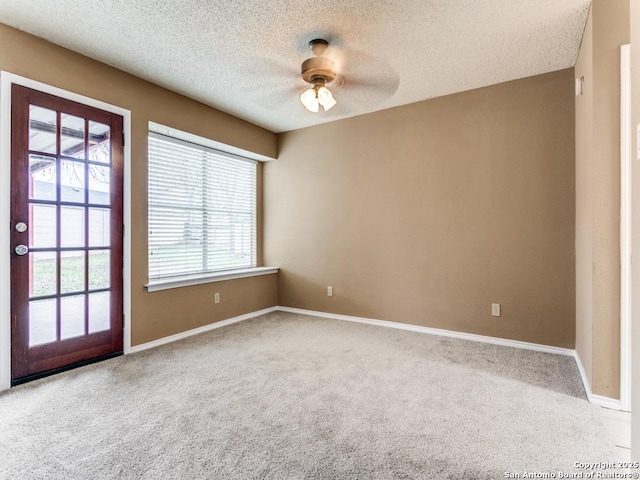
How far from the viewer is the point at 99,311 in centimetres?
296

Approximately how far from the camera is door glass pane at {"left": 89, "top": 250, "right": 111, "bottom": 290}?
2.91 metres

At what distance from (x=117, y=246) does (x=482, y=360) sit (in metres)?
3.53

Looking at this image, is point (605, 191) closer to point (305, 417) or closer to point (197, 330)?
point (305, 417)

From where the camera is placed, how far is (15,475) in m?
1.53

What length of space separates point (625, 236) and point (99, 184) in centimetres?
406

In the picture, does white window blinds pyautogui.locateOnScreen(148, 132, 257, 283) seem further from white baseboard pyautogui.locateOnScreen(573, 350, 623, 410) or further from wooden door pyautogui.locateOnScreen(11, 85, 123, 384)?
white baseboard pyautogui.locateOnScreen(573, 350, 623, 410)

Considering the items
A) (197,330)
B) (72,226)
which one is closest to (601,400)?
(197,330)

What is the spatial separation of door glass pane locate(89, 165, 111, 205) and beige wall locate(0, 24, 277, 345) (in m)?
0.24

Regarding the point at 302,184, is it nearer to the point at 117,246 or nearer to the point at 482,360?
the point at 117,246

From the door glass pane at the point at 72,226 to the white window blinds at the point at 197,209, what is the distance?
2.57ft

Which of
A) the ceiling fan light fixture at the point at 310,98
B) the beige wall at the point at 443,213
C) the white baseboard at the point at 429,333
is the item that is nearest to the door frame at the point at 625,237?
the white baseboard at the point at 429,333
